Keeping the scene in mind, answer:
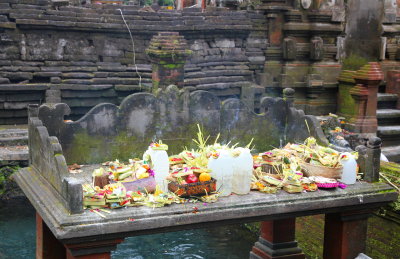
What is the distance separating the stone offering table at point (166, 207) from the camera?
4.81m

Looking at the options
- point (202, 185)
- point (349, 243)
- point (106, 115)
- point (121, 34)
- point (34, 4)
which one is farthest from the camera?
point (121, 34)

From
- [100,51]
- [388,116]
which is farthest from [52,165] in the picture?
[388,116]

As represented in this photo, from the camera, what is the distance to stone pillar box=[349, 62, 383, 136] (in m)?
11.8

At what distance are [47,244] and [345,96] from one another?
9.77 meters

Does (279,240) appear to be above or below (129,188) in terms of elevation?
below

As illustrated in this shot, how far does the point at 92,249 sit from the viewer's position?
4832 millimetres

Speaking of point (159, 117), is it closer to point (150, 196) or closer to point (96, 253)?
point (150, 196)

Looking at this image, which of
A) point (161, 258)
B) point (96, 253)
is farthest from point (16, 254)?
point (96, 253)

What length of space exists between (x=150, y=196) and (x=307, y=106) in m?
9.73

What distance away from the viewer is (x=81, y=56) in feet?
41.3

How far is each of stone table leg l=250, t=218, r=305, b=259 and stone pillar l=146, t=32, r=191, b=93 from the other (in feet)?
14.0

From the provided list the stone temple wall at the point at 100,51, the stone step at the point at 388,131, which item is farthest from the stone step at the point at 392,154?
the stone temple wall at the point at 100,51

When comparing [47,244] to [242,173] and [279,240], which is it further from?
[279,240]

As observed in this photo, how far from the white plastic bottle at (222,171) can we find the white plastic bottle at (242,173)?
6cm
